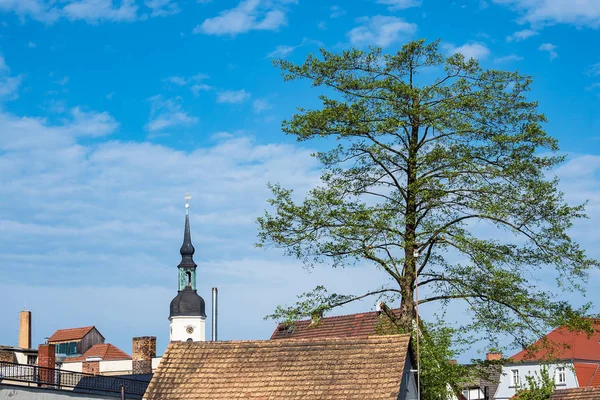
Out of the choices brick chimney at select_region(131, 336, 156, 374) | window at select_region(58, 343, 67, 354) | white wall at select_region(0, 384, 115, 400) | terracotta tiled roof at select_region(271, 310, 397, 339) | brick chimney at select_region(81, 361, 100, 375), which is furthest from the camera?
window at select_region(58, 343, 67, 354)

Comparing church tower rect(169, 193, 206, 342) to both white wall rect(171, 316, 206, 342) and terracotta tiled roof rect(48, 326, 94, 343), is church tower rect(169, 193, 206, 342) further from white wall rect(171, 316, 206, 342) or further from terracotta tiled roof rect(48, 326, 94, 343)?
terracotta tiled roof rect(48, 326, 94, 343)

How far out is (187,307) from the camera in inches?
4557

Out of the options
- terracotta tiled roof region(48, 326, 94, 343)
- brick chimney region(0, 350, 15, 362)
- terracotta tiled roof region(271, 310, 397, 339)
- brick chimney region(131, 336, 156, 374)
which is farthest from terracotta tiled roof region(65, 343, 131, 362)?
terracotta tiled roof region(271, 310, 397, 339)

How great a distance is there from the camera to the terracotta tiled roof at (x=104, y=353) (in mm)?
99938

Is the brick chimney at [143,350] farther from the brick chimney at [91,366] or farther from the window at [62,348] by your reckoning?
the window at [62,348]

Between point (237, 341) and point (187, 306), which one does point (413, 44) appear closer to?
point (237, 341)

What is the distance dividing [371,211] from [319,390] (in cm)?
697

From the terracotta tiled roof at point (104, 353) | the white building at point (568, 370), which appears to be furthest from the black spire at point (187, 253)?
the white building at point (568, 370)

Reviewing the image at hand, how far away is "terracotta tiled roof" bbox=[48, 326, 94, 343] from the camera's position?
363 ft

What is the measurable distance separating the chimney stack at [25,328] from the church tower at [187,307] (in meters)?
24.7

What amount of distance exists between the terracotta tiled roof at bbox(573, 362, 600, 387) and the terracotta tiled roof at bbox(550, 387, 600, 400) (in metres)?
25.5

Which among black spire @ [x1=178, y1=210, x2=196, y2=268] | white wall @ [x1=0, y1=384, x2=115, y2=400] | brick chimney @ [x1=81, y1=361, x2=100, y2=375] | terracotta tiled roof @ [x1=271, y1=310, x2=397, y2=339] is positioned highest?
black spire @ [x1=178, y1=210, x2=196, y2=268]

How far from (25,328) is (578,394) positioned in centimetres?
6238

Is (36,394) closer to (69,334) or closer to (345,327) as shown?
(345,327)
